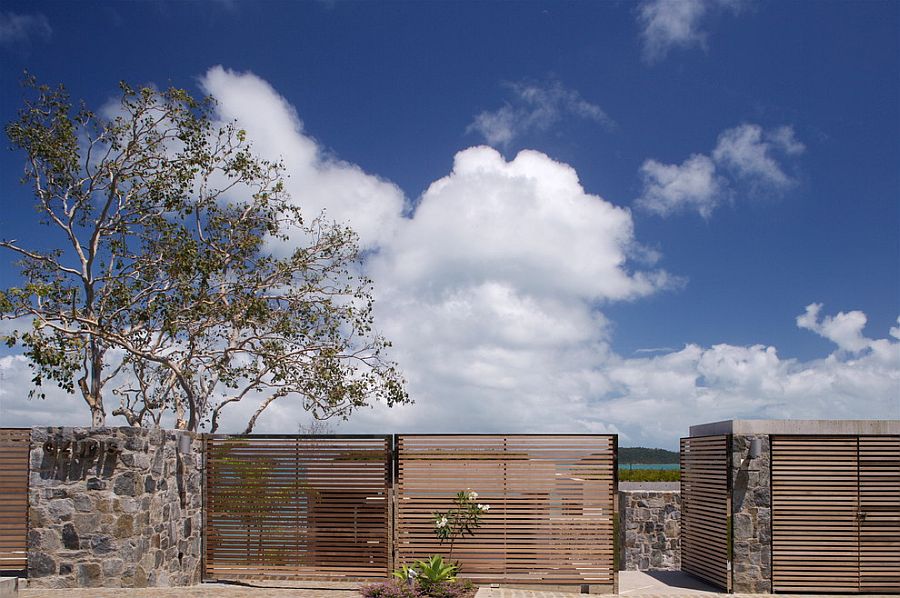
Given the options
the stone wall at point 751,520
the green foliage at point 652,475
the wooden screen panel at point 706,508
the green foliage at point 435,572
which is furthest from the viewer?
the green foliage at point 652,475

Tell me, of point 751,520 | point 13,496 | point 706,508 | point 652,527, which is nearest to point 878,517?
point 751,520

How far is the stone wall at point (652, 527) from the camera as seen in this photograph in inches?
600

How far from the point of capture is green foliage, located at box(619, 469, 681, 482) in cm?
2462

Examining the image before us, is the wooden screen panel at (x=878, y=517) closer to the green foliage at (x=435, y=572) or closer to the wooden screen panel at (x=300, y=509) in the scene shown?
the green foliage at (x=435, y=572)

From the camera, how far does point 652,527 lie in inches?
601

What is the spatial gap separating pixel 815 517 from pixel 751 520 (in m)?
0.92

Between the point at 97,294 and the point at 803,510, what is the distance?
1275cm

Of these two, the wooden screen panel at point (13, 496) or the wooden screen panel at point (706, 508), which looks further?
the wooden screen panel at point (706, 508)

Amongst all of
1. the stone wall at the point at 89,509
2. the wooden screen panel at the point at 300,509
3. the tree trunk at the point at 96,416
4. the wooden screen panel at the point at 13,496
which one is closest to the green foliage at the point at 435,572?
the wooden screen panel at the point at 300,509

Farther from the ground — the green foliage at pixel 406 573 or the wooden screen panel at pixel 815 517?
the wooden screen panel at pixel 815 517

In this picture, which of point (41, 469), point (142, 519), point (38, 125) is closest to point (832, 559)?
point (142, 519)

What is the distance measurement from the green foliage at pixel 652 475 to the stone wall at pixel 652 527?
865 cm

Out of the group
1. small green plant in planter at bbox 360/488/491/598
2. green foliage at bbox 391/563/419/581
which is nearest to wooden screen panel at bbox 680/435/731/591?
small green plant in planter at bbox 360/488/491/598

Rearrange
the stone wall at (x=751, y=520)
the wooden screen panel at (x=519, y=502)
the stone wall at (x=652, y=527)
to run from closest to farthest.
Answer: the wooden screen panel at (x=519, y=502)
the stone wall at (x=751, y=520)
the stone wall at (x=652, y=527)
